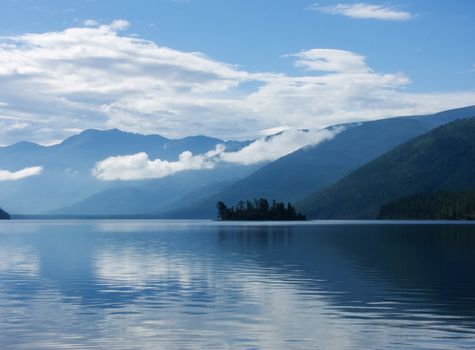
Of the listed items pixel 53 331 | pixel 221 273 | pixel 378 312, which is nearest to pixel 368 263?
pixel 221 273

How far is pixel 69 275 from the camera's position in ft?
299

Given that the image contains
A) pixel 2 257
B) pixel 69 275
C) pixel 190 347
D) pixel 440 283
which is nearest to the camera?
pixel 190 347

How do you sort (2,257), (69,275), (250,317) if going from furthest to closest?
(2,257)
(69,275)
(250,317)

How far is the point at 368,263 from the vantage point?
347 ft

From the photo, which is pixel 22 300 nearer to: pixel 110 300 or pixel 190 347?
pixel 110 300

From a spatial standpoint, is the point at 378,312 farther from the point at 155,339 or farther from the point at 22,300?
the point at 22,300

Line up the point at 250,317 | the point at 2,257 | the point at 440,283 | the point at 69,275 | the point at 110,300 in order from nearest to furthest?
the point at 250,317, the point at 110,300, the point at 440,283, the point at 69,275, the point at 2,257

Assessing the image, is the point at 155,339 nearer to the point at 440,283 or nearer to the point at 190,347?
the point at 190,347

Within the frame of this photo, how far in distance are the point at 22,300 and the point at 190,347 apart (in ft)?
87.2

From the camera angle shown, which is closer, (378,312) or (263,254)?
(378,312)

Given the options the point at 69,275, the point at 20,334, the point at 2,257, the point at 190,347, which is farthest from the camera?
the point at 2,257

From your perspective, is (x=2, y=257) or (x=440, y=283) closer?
(x=440, y=283)

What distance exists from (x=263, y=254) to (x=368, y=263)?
95.0 ft

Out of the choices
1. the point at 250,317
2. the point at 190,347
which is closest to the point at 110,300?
the point at 250,317
